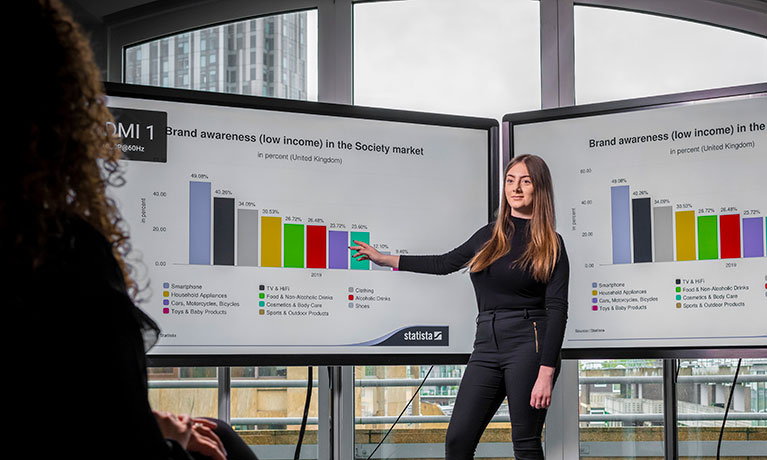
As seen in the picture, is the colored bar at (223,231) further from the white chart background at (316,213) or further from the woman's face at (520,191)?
the woman's face at (520,191)

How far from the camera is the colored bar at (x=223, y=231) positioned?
275 cm

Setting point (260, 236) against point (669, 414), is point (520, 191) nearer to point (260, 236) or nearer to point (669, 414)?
point (260, 236)

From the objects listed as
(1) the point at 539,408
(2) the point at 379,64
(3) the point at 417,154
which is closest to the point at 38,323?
(1) the point at 539,408

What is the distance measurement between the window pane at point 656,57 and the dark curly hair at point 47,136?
9.27ft

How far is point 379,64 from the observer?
137 inches

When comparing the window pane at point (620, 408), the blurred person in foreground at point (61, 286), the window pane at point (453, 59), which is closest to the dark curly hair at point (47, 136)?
the blurred person in foreground at point (61, 286)

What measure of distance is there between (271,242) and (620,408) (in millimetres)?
1698

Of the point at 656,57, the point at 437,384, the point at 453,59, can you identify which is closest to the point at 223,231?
the point at 437,384

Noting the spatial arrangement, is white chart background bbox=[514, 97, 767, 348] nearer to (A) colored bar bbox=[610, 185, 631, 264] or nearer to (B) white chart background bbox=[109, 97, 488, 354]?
→ (A) colored bar bbox=[610, 185, 631, 264]

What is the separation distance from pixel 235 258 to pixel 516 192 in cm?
105

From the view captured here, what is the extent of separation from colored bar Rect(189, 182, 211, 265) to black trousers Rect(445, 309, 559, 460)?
105 centimetres

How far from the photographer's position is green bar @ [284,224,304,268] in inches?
112

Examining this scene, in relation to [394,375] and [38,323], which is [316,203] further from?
[38,323]

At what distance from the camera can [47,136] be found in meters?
0.85
